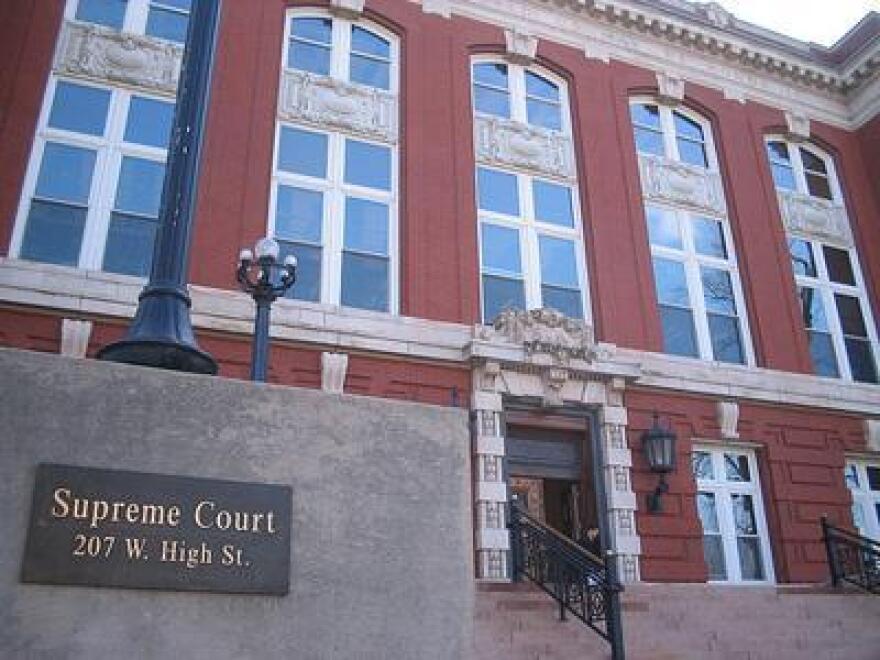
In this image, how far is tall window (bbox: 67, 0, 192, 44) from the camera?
14680mm

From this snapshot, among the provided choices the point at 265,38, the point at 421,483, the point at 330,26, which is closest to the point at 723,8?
the point at 330,26

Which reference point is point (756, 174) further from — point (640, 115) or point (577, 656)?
point (577, 656)

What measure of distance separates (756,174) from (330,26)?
33.5ft

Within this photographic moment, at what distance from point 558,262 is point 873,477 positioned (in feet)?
26.8

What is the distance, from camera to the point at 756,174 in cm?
1909

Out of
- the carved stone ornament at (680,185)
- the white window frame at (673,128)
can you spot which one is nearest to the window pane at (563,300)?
the carved stone ornament at (680,185)

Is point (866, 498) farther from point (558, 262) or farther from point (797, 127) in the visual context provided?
point (797, 127)

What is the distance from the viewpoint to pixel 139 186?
13.6 meters

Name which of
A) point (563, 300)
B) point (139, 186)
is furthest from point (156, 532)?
point (563, 300)

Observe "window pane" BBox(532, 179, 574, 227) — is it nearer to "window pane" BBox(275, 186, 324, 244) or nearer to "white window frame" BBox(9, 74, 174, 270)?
"window pane" BBox(275, 186, 324, 244)

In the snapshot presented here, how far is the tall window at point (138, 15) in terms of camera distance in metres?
14.7

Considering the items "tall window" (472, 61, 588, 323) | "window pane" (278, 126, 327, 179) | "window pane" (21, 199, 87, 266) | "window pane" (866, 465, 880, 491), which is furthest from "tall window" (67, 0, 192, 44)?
"window pane" (866, 465, 880, 491)

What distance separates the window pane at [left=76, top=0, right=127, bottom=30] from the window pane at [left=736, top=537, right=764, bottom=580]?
1482 centimetres

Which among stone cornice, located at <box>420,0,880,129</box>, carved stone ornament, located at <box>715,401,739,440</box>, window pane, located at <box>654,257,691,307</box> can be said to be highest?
stone cornice, located at <box>420,0,880,129</box>
